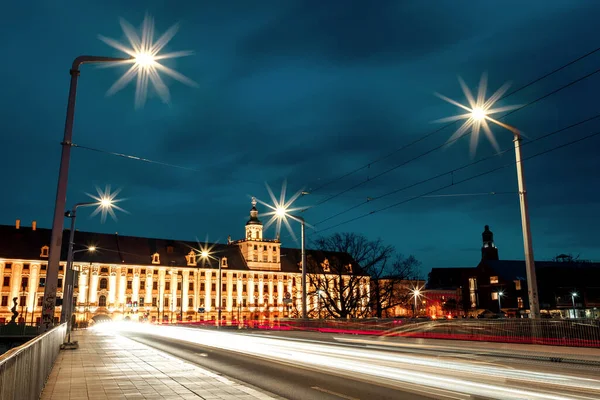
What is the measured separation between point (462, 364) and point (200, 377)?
6.96m

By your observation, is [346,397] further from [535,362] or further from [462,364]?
[535,362]

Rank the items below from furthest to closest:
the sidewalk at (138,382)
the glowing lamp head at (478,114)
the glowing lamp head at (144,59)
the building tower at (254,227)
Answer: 1. the building tower at (254,227)
2. the glowing lamp head at (478,114)
3. the glowing lamp head at (144,59)
4. the sidewalk at (138,382)

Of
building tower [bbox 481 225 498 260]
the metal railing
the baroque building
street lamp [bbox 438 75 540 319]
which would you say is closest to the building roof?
the baroque building

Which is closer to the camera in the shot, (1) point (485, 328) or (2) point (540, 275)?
(1) point (485, 328)

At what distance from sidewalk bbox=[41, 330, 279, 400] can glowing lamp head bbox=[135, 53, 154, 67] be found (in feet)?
30.2

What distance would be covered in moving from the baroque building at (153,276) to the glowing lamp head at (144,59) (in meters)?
79.1

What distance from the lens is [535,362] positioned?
53.0 ft

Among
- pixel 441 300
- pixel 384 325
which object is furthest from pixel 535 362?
pixel 441 300

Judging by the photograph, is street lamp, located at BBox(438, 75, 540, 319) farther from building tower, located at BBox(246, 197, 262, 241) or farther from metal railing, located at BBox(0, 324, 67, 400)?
building tower, located at BBox(246, 197, 262, 241)

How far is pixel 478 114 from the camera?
21688 millimetres

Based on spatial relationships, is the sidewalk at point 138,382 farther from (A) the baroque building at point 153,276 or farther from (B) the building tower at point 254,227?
(B) the building tower at point 254,227

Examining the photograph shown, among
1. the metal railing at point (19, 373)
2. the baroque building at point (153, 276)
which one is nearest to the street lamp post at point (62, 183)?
the metal railing at point (19, 373)

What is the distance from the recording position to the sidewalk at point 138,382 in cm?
1080

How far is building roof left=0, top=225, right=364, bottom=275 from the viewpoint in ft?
351
